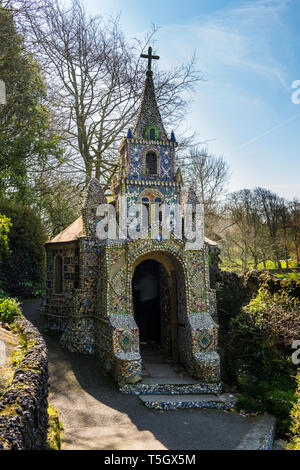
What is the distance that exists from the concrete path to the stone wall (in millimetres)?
1779

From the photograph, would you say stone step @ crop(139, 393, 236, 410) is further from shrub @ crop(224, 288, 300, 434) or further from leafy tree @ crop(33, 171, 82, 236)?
leafy tree @ crop(33, 171, 82, 236)

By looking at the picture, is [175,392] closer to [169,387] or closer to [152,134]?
[169,387]

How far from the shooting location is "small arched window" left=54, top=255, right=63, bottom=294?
15266 mm

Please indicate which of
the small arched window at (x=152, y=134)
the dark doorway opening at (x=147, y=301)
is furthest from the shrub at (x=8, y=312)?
the small arched window at (x=152, y=134)

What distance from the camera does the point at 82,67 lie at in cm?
1983

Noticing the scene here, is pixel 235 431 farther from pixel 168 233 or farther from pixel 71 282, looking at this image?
pixel 71 282

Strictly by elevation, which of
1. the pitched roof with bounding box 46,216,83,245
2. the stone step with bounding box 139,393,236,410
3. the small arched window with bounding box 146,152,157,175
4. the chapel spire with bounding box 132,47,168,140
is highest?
the chapel spire with bounding box 132,47,168,140

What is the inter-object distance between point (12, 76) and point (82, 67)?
774cm

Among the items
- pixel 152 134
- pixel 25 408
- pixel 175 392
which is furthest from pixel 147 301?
pixel 25 408

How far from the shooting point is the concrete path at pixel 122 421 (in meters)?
7.12

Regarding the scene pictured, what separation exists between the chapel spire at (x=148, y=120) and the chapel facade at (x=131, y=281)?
0.04 meters

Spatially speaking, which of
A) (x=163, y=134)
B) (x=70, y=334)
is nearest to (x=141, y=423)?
(x=70, y=334)

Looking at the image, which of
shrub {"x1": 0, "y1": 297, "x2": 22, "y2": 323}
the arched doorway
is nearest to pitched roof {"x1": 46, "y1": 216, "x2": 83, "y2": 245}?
the arched doorway

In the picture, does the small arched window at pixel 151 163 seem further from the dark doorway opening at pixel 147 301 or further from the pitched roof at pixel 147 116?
the dark doorway opening at pixel 147 301
